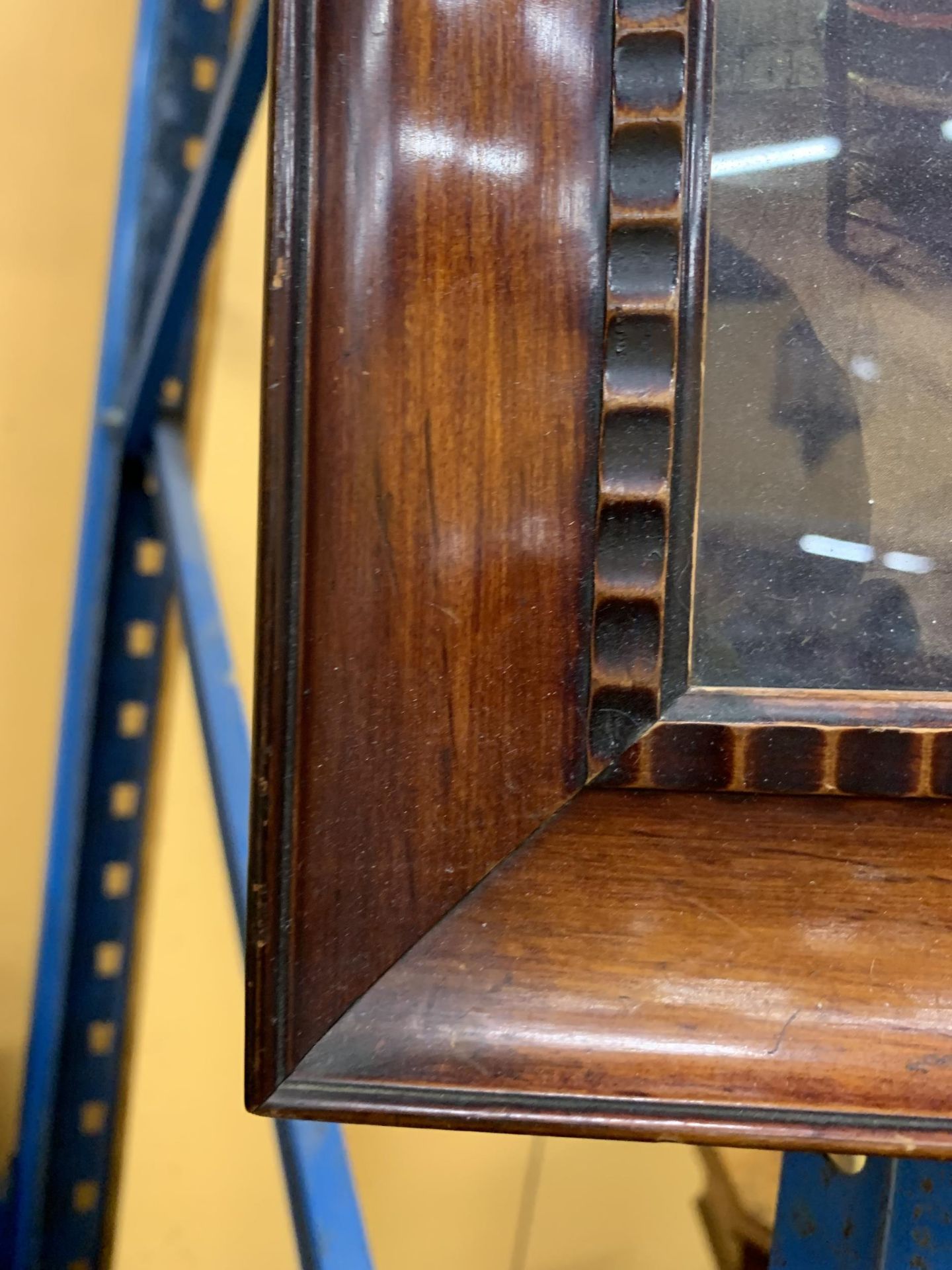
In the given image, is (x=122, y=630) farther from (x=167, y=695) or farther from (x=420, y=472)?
(x=420, y=472)

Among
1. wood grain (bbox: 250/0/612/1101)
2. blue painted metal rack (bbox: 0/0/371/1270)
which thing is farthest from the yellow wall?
wood grain (bbox: 250/0/612/1101)

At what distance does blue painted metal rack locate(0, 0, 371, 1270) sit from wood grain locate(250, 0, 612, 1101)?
0.94 feet

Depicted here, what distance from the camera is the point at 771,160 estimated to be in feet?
0.64

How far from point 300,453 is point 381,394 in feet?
0.06

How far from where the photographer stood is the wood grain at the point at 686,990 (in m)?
0.17

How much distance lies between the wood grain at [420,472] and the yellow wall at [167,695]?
0.45 meters

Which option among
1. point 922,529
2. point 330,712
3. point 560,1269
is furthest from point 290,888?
point 560,1269

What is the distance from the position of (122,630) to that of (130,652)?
0.7 inches

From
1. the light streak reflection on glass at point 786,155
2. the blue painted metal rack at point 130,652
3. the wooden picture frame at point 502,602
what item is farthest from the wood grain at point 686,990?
the blue painted metal rack at point 130,652

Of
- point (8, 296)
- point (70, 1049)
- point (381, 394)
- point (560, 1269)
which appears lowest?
point (560, 1269)

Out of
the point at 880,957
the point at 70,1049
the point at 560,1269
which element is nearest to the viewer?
the point at 880,957

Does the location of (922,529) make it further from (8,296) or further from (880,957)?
(8,296)

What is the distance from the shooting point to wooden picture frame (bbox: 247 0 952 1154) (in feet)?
0.60

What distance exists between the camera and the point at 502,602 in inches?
7.4
